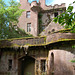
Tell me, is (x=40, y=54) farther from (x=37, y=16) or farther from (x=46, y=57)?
(x=37, y=16)

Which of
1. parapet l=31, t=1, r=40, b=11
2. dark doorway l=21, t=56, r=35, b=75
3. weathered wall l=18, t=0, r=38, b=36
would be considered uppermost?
parapet l=31, t=1, r=40, b=11

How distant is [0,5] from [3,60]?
924 cm

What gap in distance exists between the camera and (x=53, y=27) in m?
18.1

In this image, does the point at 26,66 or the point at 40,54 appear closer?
the point at 40,54

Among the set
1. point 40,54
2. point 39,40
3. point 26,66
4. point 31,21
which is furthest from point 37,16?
point 40,54

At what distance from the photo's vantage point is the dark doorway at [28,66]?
16469 millimetres

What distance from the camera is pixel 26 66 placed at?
55.9 feet

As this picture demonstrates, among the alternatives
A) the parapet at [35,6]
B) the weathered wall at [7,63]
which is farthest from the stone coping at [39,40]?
the parapet at [35,6]

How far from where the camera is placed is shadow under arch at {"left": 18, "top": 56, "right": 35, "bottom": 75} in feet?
53.6

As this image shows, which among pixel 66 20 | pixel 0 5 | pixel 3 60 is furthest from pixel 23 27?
pixel 66 20

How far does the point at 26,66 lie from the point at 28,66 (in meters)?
0.32

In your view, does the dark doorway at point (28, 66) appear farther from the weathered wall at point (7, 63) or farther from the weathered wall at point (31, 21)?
the weathered wall at point (31, 21)

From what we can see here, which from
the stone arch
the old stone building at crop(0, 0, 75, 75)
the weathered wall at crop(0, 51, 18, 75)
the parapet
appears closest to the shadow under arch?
the old stone building at crop(0, 0, 75, 75)

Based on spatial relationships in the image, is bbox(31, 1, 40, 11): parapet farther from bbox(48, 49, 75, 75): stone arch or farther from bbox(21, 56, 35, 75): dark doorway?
bbox(48, 49, 75, 75): stone arch
